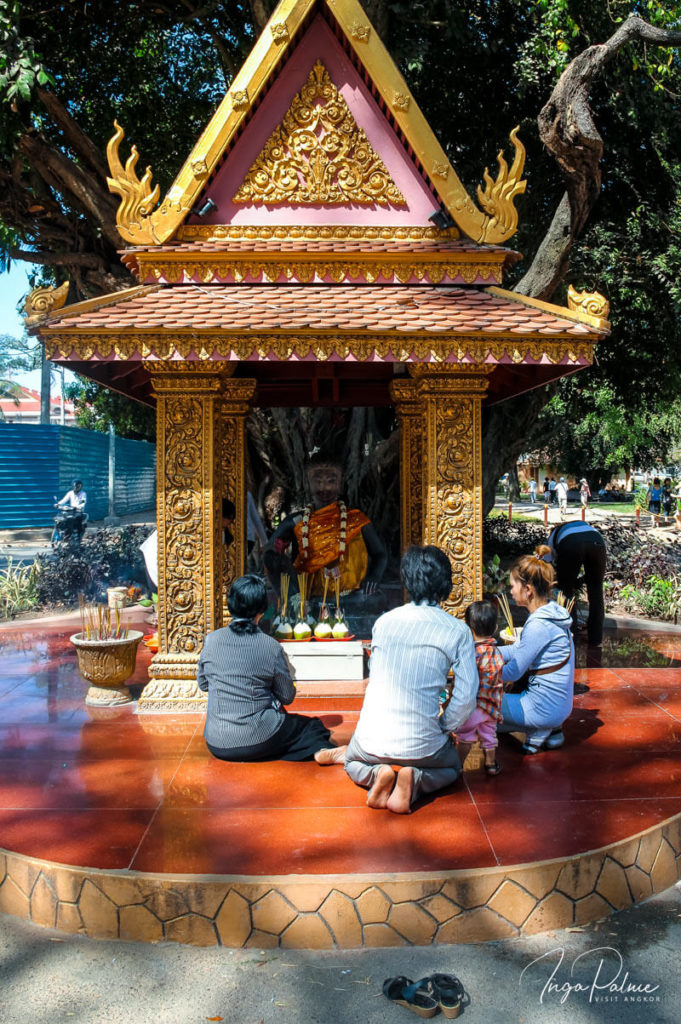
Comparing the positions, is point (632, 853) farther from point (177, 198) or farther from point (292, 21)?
point (292, 21)

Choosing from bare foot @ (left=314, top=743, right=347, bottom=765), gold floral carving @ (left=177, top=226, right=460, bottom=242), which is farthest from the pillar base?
gold floral carving @ (left=177, top=226, right=460, bottom=242)

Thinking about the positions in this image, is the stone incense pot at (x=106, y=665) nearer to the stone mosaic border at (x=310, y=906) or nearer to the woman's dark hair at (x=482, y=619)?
the stone mosaic border at (x=310, y=906)

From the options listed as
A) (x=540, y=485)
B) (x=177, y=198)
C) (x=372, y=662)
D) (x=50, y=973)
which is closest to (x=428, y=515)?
(x=372, y=662)

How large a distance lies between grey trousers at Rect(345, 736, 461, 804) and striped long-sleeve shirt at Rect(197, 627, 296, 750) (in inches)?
21.6

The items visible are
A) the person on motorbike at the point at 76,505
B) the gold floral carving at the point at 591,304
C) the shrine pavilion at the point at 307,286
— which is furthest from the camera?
the person on motorbike at the point at 76,505

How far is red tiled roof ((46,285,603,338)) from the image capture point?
17.0ft

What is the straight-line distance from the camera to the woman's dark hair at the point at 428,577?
4.00m

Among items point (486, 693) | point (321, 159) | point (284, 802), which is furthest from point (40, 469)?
point (486, 693)

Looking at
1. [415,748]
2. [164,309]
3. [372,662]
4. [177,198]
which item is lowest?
[415,748]

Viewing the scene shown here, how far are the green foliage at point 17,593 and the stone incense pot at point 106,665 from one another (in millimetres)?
5174

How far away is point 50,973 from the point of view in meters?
3.05

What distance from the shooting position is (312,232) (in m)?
6.10

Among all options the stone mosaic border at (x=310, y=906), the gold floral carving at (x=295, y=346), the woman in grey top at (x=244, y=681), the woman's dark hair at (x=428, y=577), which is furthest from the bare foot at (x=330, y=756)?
the gold floral carving at (x=295, y=346)

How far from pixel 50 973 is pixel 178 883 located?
0.55 m
